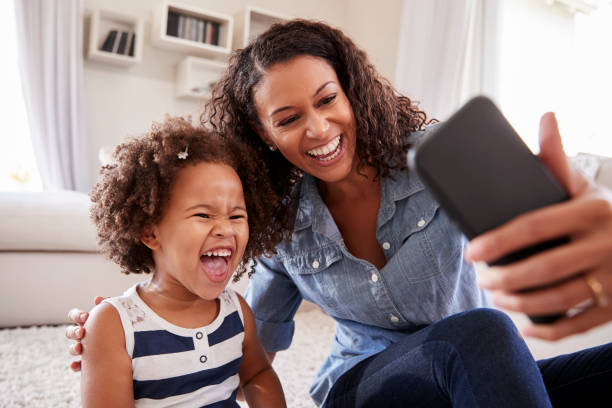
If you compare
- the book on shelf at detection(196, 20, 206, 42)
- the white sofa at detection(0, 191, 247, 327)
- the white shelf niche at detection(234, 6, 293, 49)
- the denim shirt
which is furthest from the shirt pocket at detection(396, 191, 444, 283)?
the book on shelf at detection(196, 20, 206, 42)

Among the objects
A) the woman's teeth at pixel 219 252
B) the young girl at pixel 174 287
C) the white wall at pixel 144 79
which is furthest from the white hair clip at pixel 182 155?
the white wall at pixel 144 79

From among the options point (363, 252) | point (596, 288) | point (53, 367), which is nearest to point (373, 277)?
point (363, 252)

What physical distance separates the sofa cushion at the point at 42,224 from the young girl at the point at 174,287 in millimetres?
1179

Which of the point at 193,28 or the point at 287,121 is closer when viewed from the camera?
the point at 287,121

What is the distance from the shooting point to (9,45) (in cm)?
330

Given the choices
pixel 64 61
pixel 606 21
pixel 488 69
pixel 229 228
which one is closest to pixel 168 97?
A: pixel 64 61

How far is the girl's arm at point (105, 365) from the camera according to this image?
83 cm

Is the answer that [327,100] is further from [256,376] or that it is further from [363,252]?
[256,376]

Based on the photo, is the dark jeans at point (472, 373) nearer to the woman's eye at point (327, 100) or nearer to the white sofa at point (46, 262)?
the woman's eye at point (327, 100)

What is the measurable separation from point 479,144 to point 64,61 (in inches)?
133

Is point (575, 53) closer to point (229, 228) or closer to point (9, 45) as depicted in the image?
point (229, 228)

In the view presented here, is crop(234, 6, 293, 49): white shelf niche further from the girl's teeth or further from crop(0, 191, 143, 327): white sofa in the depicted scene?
the girl's teeth

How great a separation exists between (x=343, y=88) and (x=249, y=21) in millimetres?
2851

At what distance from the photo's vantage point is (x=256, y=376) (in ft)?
3.41
